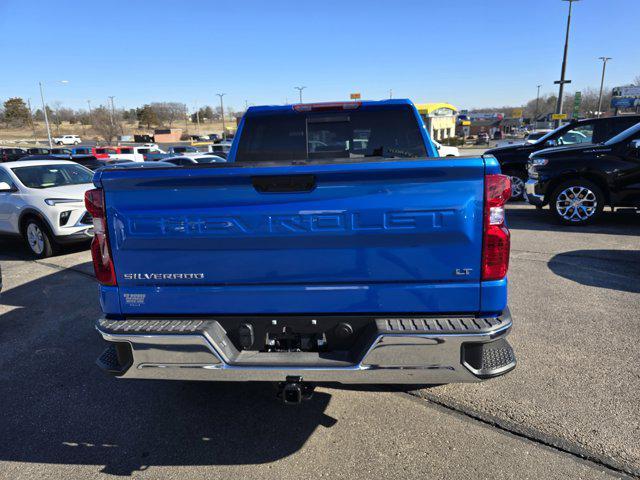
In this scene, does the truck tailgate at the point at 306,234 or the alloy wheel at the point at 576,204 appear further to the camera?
the alloy wheel at the point at 576,204

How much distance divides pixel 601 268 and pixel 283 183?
5.60 m

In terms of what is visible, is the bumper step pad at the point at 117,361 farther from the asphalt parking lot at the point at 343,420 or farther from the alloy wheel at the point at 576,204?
the alloy wheel at the point at 576,204

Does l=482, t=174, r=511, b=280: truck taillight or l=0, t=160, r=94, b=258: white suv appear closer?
l=482, t=174, r=511, b=280: truck taillight

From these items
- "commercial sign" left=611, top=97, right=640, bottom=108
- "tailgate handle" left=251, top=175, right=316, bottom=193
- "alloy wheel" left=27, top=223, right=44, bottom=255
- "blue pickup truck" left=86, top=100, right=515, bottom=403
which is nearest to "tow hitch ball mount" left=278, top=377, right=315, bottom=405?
"blue pickup truck" left=86, top=100, right=515, bottom=403

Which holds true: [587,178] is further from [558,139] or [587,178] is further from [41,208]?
[41,208]

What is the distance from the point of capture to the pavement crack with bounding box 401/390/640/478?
8.63 ft

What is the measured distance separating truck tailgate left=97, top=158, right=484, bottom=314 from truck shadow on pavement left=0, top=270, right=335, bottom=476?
40.0 inches

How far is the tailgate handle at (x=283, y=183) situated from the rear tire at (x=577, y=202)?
26.5 feet

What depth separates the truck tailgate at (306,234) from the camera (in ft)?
7.81

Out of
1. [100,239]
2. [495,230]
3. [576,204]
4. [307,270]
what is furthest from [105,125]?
[495,230]

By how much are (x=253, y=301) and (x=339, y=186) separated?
796 mm

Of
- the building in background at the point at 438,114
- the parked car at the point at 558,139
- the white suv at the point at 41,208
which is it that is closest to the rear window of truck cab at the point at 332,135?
the white suv at the point at 41,208

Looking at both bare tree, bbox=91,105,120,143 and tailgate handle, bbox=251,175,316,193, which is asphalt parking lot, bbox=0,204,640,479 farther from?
bare tree, bbox=91,105,120,143

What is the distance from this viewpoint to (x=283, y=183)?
2.46 metres
